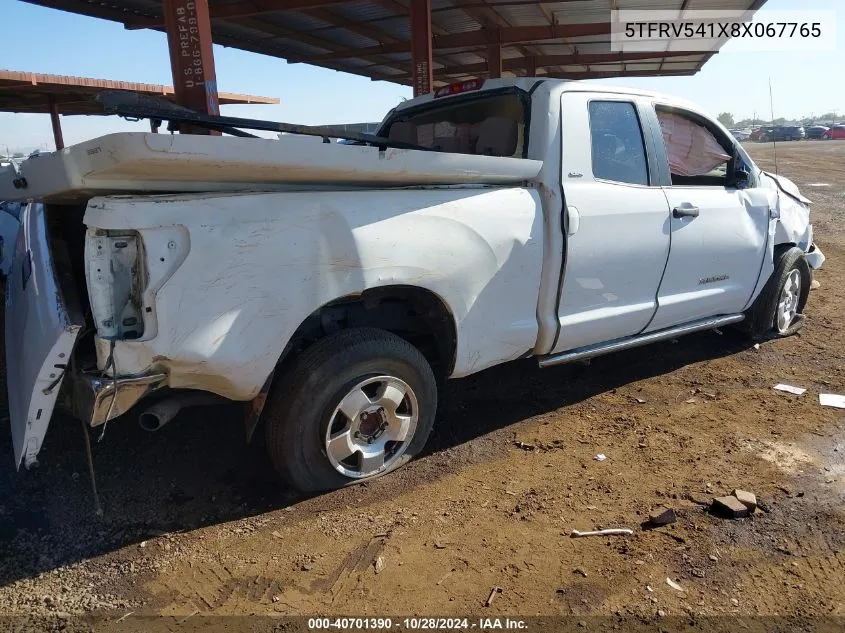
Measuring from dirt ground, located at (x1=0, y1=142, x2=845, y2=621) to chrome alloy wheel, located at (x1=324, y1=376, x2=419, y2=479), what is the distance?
0.14 m

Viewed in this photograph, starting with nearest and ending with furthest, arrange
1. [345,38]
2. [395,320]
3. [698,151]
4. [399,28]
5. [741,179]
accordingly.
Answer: [395,320] < [741,179] < [698,151] < [399,28] < [345,38]

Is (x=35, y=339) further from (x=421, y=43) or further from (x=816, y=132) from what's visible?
(x=816, y=132)

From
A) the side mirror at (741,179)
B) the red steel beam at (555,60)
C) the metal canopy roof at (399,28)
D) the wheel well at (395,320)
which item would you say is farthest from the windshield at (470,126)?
the red steel beam at (555,60)

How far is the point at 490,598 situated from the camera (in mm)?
2352

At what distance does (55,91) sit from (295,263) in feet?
47.9

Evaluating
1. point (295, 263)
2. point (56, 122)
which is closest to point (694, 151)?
point (295, 263)

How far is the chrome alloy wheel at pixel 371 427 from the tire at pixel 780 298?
139 inches

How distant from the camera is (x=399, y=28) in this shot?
11.8 metres

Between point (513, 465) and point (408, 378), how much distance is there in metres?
0.79

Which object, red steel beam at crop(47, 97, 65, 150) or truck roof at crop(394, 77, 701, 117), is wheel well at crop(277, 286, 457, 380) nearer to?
truck roof at crop(394, 77, 701, 117)

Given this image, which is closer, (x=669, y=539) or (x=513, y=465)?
(x=669, y=539)

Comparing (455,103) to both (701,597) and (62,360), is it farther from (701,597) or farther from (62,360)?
(701,597)

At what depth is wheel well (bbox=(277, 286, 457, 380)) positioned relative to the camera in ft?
9.89

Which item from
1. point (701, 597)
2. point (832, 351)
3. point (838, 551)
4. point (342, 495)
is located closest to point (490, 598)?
point (701, 597)
